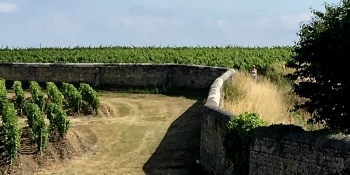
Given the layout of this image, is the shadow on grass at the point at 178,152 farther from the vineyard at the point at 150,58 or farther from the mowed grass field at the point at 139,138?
the vineyard at the point at 150,58

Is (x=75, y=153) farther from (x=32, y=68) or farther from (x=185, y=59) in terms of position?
(x=185, y=59)

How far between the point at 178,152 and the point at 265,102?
3.42m

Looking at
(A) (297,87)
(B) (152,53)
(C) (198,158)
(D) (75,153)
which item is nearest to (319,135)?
(A) (297,87)

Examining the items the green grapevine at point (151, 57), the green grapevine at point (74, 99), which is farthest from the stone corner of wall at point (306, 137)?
the green grapevine at point (151, 57)

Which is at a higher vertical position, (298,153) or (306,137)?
(306,137)

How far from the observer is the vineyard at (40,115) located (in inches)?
578

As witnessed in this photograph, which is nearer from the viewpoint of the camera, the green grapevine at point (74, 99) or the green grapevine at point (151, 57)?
the green grapevine at point (74, 99)

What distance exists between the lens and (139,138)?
18219 mm

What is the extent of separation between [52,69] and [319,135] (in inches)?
825

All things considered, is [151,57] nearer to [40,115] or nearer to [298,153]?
[40,115]

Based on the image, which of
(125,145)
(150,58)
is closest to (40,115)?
(125,145)

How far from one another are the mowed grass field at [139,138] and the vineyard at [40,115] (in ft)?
2.47

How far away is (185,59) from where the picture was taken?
3650cm

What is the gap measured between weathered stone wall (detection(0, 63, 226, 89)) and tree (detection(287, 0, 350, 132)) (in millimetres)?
15762
